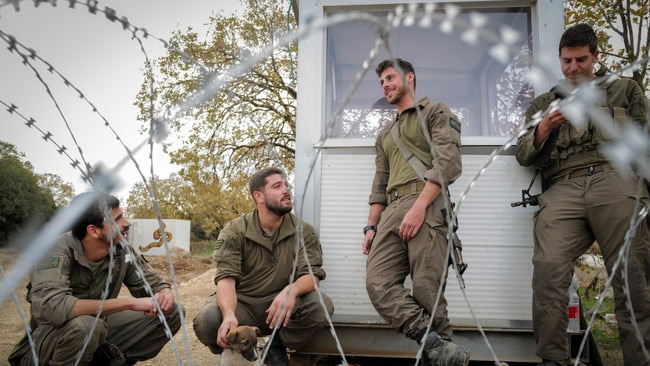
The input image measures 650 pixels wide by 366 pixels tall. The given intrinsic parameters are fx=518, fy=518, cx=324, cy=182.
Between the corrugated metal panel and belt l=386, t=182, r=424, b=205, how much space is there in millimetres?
397

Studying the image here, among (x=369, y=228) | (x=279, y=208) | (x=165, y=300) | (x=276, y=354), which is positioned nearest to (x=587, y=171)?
(x=369, y=228)

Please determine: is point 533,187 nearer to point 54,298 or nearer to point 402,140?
point 402,140

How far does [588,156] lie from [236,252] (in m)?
2.11

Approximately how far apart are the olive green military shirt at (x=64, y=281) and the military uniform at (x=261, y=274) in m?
0.38

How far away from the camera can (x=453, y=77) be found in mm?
3629

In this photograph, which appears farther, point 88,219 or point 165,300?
point 165,300

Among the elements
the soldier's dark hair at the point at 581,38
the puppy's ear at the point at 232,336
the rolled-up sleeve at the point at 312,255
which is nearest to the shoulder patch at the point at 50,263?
the puppy's ear at the point at 232,336

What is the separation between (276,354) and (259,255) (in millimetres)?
621

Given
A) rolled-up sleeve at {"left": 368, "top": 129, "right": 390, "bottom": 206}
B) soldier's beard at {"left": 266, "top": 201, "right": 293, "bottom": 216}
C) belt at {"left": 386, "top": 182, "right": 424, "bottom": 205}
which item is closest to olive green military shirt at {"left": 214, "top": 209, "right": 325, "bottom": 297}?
soldier's beard at {"left": 266, "top": 201, "right": 293, "bottom": 216}

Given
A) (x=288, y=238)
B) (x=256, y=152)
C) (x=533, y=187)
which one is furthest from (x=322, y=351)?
(x=256, y=152)

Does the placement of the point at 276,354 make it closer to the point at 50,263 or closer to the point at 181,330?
the point at 50,263

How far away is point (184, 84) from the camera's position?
12320 mm

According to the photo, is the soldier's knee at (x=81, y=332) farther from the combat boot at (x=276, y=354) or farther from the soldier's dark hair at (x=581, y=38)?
the soldier's dark hair at (x=581, y=38)

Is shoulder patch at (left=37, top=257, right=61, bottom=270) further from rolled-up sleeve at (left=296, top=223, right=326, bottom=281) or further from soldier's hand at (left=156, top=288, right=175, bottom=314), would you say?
rolled-up sleeve at (left=296, top=223, right=326, bottom=281)
